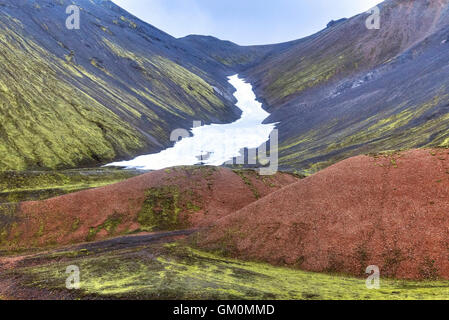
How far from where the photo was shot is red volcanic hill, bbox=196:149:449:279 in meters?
19.9

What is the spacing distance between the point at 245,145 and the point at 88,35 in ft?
227

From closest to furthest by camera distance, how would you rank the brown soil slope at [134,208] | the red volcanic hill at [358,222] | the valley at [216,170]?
the valley at [216,170] < the red volcanic hill at [358,222] < the brown soil slope at [134,208]

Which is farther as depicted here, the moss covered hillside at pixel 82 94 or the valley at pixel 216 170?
the moss covered hillside at pixel 82 94

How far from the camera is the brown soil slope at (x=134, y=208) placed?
32125 mm

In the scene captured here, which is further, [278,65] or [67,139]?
[278,65]

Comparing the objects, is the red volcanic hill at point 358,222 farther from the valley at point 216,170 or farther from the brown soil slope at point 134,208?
the brown soil slope at point 134,208

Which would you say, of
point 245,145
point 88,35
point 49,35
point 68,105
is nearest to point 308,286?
point 68,105

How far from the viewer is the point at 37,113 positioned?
67938 mm

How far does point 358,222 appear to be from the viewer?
22.9 meters

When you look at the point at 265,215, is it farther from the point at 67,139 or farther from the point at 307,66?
the point at 307,66

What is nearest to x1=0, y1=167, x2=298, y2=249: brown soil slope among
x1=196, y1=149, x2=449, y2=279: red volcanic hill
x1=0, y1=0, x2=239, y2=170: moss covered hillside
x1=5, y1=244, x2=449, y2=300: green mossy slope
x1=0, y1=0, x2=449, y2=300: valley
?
x1=0, y1=0, x2=449, y2=300: valley

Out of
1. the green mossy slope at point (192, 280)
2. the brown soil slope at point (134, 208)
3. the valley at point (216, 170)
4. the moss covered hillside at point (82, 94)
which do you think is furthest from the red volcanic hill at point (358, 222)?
the moss covered hillside at point (82, 94)

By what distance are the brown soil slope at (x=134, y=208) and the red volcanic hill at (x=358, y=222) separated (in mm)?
9135

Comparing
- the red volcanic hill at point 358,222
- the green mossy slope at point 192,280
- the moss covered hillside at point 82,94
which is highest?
the moss covered hillside at point 82,94
